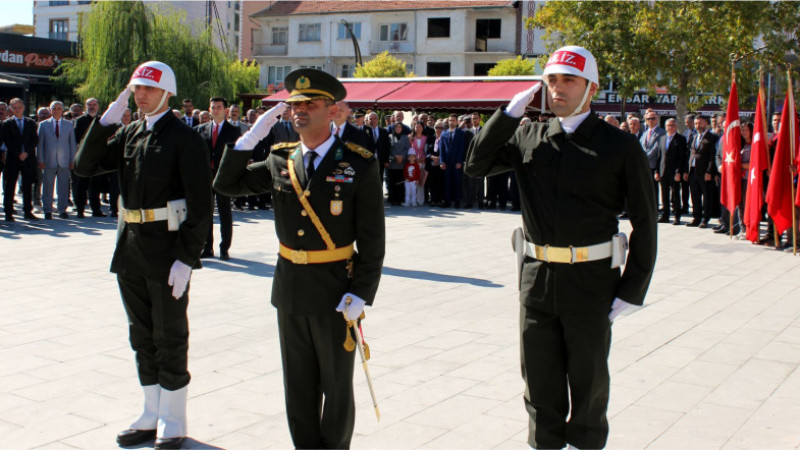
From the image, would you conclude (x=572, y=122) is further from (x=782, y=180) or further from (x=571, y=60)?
(x=782, y=180)

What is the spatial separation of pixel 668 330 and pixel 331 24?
57878 millimetres

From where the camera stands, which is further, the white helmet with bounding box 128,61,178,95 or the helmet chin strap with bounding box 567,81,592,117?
the white helmet with bounding box 128,61,178,95

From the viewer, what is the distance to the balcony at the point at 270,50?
214 ft

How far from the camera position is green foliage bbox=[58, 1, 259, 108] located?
35.3 m

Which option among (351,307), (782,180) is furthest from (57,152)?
(351,307)

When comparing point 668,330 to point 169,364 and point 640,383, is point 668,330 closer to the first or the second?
point 640,383

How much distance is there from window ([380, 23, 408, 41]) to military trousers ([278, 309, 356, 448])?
58.3 metres

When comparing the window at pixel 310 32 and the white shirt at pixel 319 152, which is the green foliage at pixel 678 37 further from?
the window at pixel 310 32

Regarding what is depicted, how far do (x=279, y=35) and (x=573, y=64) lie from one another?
64.9 metres

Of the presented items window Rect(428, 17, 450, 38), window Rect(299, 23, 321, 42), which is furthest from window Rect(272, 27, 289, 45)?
window Rect(428, 17, 450, 38)

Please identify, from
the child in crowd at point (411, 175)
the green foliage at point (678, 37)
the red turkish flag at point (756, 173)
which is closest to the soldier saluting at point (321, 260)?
the red turkish flag at point (756, 173)

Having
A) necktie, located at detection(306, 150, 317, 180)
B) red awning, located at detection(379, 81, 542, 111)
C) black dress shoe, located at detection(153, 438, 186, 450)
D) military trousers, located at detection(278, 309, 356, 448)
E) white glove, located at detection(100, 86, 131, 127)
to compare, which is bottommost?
black dress shoe, located at detection(153, 438, 186, 450)

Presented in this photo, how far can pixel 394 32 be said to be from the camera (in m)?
61.0

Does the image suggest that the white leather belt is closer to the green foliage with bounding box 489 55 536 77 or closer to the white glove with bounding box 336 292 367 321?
the white glove with bounding box 336 292 367 321
